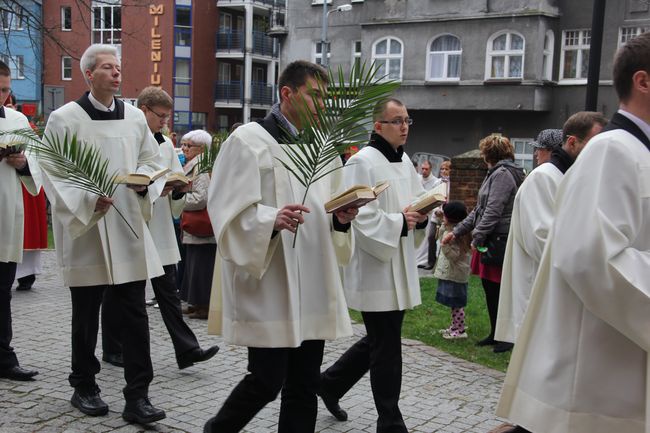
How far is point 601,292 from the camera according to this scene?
2.87 m

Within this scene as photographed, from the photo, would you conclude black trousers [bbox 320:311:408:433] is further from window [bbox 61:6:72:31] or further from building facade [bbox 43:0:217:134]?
building facade [bbox 43:0:217:134]

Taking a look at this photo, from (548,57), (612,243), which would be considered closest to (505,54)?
(548,57)

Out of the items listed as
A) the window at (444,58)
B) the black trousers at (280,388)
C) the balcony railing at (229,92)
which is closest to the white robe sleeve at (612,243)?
the black trousers at (280,388)

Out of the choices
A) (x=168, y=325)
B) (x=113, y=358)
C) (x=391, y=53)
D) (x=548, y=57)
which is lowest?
(x=113, y=358)

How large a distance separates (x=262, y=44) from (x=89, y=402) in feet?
189

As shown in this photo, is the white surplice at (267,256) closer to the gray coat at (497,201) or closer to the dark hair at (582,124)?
the dark hair at (582,124)

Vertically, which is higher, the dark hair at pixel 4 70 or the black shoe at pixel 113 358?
the dark hair at pixel 4 70

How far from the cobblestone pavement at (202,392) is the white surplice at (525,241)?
743 millimetres

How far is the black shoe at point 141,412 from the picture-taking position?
5.23 metres

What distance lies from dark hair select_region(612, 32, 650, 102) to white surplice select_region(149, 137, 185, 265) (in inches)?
177

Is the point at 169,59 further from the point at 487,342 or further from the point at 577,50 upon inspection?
the point at 487,342

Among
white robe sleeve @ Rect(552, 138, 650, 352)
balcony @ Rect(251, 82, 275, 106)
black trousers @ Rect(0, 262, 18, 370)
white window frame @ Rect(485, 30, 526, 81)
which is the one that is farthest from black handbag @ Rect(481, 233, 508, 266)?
balcony @ Rect(251, 82, 275, 106)

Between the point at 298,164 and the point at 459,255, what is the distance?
4698 millimetres

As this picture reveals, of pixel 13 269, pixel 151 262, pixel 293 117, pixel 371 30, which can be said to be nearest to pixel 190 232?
pixel 13 269
